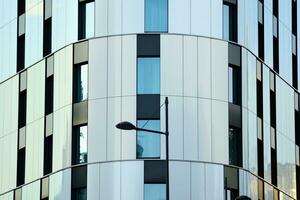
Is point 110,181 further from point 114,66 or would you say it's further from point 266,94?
point 266,94

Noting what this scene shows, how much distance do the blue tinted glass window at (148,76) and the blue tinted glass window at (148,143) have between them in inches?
58.8

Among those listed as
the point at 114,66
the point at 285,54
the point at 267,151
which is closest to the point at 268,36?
the point at 285,54

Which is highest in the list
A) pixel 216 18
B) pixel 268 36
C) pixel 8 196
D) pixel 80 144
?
pixel 268 36

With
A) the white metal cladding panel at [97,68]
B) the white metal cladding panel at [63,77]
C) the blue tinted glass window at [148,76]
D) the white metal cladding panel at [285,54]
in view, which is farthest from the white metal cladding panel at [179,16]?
the white metal cladding panel at [285,54]

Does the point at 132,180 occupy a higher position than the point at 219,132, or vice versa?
the point at 219,132

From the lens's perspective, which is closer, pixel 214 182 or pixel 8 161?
pixel 214 182

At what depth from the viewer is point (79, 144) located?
49156 millimetres

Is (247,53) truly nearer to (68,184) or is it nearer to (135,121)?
(135,121)

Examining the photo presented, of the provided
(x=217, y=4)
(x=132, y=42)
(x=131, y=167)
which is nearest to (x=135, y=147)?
(x=131, y=167)

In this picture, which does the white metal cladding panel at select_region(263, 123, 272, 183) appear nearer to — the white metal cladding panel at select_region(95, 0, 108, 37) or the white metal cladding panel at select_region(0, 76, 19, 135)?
the white metal cladding panel at select_region(95, 0, 108, 37)

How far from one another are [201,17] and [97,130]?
6.99 metres

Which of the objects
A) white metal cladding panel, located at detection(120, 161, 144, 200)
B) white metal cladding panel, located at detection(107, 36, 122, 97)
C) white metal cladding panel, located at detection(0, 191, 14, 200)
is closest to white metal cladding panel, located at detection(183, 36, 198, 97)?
white metal cladding panel, located at detection(107, 36, 122, 97)

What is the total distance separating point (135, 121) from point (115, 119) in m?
0.93

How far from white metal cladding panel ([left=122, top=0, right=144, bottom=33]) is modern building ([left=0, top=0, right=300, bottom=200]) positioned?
1.8 inches
